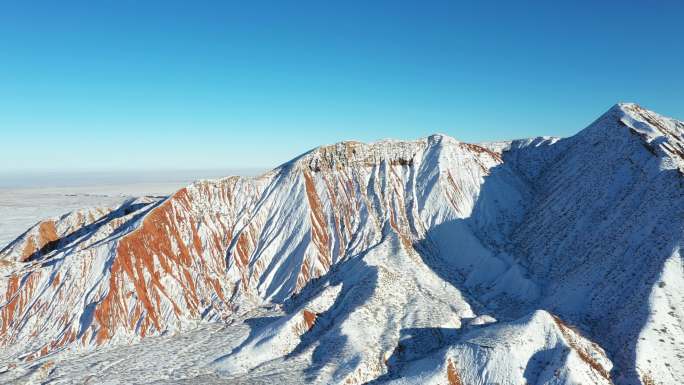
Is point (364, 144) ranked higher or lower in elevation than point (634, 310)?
higher

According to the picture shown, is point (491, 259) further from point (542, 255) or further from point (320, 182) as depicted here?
point (320, 182)

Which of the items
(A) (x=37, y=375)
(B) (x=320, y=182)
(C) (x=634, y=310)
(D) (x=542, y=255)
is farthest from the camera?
(B) (x=320, y=182)

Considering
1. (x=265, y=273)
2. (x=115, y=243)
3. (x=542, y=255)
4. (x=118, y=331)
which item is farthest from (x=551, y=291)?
(x=115, y=243)

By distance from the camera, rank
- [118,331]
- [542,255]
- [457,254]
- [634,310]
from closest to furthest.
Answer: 1. [634,310]
2. [118,331]
3. [542,255]
4. [457,254]

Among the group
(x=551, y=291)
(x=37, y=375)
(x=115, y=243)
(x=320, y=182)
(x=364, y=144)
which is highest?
(x=364, y=144)

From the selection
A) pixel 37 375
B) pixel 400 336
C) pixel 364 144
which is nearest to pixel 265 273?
pixel 400 336

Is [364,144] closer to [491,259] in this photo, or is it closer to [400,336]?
[491,259]

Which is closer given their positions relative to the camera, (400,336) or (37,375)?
(37,375)
